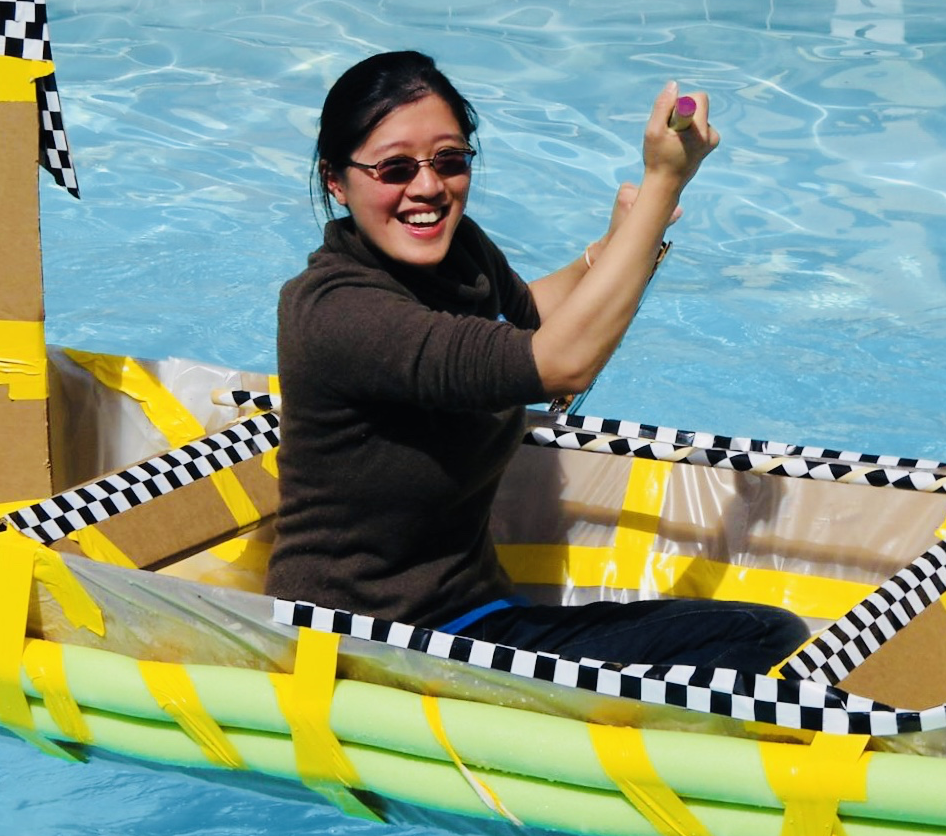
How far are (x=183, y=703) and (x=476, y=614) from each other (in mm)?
406

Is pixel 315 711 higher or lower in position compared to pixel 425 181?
lower

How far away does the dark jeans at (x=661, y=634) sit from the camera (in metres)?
1.97

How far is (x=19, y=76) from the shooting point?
2.33 metres

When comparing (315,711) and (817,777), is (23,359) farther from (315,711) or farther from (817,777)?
(817,777)

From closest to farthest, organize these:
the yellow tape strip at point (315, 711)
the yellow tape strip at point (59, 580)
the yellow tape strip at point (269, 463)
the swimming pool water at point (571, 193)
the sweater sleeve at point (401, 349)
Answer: the sweater sleeve at point (401, 349)
the yellow tape strip at point (315, 711)
the yellow tape strip at point (59, 580)
the yellow tape strip at point (269, 463)
the swimming pool water at point (571, 193)

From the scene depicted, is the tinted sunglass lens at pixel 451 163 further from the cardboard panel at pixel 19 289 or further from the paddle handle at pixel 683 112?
the cardboard panel at pixel 19 289

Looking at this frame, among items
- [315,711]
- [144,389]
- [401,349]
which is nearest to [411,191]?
[401,349]

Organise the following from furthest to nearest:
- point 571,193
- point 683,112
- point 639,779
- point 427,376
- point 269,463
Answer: point 571,193
point 269,463
point 639,779
point 427,376
point 683,112

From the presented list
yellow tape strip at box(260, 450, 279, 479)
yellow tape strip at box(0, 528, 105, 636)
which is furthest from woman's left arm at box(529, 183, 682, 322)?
yellow tape strip at box(0, 528, 105, 636)

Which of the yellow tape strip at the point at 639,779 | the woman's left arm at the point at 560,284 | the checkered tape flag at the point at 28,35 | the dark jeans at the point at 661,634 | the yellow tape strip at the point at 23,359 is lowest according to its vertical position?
the yellow tape strip at the point at 639,779

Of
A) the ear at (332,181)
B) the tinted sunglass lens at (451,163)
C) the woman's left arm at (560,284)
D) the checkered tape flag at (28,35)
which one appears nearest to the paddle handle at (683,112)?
the tinted sunglass lens at (451,163)

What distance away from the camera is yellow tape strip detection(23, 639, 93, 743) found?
200 centimetres

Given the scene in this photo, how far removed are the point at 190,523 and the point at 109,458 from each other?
408mm

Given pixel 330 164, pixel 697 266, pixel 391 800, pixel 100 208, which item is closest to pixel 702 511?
pixel 391 800
